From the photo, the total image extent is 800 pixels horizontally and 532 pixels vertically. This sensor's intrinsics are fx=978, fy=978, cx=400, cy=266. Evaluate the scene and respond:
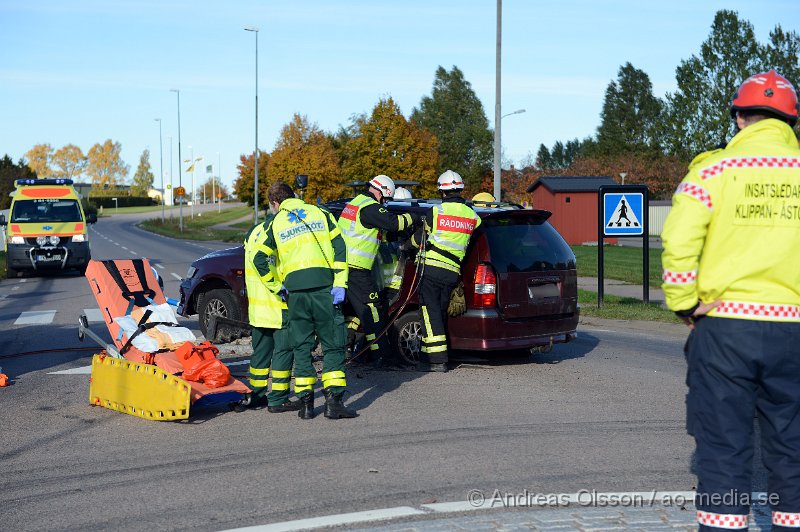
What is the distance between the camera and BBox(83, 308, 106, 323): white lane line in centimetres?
1508

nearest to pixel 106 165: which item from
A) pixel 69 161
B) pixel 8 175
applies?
pixel 69 161

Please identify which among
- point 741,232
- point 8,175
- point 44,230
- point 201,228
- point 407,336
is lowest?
point 407,336

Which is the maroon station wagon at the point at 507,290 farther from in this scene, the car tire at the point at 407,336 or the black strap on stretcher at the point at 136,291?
the black strap on stretcher at the point at 136,291

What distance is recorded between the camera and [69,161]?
157 metres

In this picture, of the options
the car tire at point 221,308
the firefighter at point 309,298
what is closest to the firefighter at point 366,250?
the firefighter at point 309,298

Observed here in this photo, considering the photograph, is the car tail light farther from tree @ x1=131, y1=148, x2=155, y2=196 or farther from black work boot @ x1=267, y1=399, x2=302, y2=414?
tree @ x1=131, y1=148, x2=155, y2=196

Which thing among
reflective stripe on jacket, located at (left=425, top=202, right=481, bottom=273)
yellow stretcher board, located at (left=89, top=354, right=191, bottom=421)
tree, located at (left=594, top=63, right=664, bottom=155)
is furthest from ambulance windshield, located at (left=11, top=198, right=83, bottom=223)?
tree, located at (left=594, top=63, right=664, bottom=155)

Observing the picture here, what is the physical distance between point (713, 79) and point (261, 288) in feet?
231

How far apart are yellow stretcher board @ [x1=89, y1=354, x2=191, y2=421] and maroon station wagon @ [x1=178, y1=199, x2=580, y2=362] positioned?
3067 mm

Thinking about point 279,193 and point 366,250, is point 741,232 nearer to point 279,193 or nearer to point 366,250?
point 279,193

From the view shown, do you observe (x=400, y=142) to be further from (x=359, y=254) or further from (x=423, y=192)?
(x=359, y=254)

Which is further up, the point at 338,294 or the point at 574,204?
the point at 574,204

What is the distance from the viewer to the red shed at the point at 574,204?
4556 cm

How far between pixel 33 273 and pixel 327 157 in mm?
Answer: 30244
